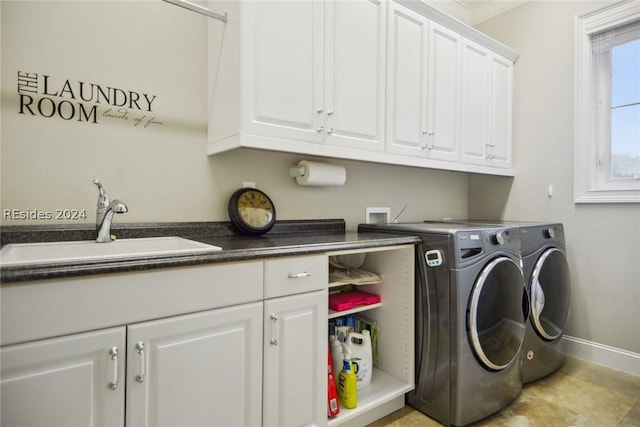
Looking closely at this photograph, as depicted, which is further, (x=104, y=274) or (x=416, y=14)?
(x=416, y=14)

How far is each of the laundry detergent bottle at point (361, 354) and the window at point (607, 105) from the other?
187cm

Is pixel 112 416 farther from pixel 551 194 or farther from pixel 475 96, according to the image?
pixel 551 194

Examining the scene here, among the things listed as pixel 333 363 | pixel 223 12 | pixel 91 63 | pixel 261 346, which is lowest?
pixel 333 363

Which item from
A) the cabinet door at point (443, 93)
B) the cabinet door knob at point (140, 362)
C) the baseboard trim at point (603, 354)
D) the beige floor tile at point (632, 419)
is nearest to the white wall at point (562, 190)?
the baseboard trim at point (603, 354)

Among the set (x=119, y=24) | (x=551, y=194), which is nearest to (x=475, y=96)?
(x=551, y=194)

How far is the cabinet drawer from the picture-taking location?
4.17 ft

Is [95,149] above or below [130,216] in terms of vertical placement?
above

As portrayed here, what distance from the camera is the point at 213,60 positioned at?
166 cm

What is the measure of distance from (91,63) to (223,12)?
2.01 feet

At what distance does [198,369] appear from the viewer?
1.11 meters

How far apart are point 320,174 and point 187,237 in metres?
0.78

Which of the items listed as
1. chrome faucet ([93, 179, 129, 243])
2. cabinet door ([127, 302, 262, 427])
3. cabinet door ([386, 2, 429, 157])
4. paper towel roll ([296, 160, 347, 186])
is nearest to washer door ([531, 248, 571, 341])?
cabinet door ([386, 2, 429, 157])

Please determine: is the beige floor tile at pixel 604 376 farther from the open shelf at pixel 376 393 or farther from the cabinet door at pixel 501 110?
the cabinet door at pixel 501 110

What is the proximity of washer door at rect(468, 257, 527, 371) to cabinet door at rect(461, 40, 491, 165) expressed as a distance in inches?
37.1
